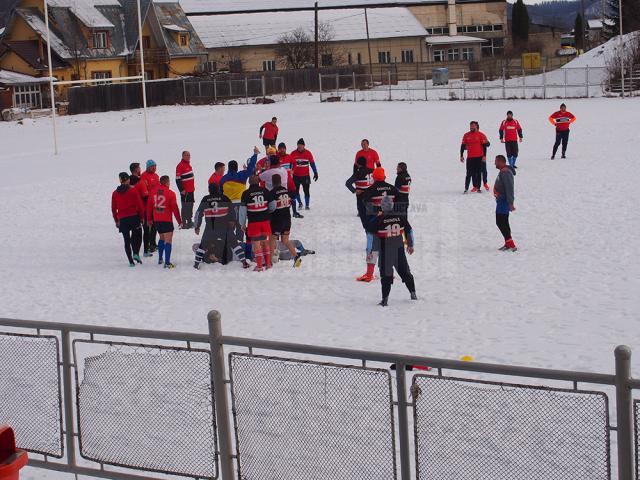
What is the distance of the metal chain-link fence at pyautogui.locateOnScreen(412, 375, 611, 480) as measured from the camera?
5.95m

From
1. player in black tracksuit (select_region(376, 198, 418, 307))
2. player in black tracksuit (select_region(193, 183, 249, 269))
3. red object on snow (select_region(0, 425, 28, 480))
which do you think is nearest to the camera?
red object on snow (select_region(0, 425, 28, 480))

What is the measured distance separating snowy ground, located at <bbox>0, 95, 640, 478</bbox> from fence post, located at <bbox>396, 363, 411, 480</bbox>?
3.36 meters

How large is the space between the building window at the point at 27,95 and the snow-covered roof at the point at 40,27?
305 cm

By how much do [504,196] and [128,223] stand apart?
21.8 feet

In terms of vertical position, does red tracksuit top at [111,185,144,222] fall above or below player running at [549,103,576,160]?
below

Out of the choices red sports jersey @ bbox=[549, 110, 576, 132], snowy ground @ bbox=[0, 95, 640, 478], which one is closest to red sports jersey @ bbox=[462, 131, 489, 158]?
snowy ground @ bbox=[0, 95, 640, 478]

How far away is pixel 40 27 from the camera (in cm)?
6994

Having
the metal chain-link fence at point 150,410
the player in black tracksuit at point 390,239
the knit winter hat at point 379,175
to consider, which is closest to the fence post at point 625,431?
the metal chain-link fence at point 150,410

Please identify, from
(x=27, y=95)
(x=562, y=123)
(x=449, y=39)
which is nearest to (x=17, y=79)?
(x=27, y=95)

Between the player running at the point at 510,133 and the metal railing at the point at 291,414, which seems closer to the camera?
the metal railing at the point at 291,414

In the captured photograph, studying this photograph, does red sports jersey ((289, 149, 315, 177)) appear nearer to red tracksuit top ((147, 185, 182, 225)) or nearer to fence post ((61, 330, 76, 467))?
red tracksuit top ((147, 185, 182, 225))

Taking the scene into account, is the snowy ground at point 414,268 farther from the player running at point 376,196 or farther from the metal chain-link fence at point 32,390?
the player running at point 376,196

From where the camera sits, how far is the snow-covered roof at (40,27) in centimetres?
6962

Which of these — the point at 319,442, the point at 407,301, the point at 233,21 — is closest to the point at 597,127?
the point at 407,301
